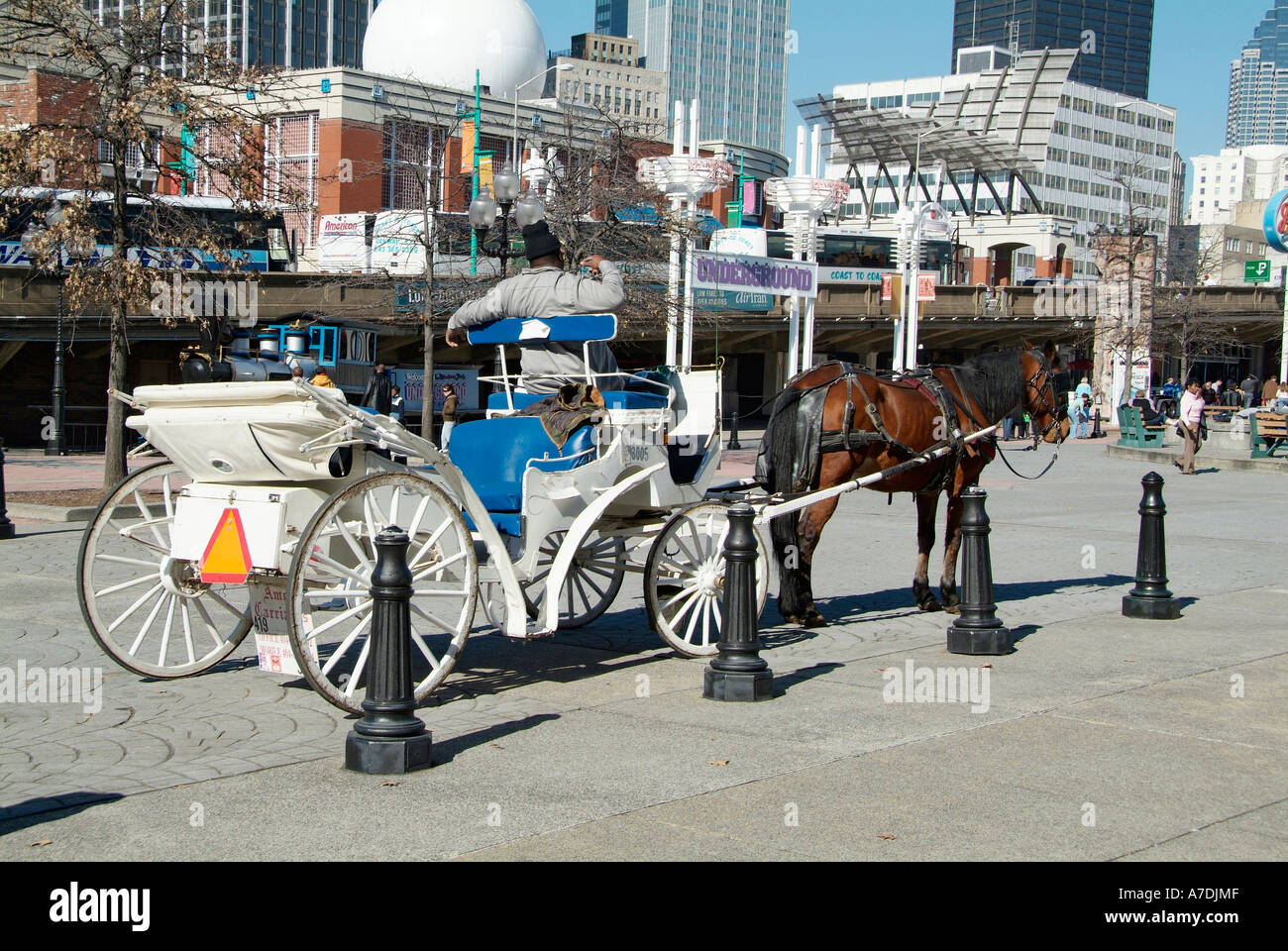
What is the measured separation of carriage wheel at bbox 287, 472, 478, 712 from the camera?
629cm

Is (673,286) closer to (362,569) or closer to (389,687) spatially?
(362,569)

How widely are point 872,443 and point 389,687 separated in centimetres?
486

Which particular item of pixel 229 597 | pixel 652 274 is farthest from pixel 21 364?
pixel 229 597

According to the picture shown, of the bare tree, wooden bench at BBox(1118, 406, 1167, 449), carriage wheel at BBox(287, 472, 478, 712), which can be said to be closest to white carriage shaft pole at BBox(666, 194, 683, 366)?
the bare tree

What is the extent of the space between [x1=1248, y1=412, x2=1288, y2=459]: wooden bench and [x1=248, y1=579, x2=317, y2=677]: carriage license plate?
1057 inches

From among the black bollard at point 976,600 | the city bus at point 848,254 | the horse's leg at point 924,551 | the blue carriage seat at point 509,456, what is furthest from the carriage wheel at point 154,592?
the city bus at point 848,254

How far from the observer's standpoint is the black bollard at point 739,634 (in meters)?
7.25

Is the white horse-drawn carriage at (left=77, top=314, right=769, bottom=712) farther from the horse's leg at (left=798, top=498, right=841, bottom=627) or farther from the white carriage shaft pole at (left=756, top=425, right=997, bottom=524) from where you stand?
the horse's leg at (left=798, top=498, right=841, bottom=627)

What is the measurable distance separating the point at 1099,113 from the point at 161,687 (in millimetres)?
168511

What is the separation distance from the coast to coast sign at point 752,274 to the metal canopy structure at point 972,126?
5816cm

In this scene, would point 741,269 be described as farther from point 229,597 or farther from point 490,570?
point 490,570

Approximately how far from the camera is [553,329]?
7816 mm

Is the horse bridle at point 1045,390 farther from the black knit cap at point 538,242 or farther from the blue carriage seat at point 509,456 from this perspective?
the blue carriage seat at point 509,456

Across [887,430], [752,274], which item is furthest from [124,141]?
[752,274]
